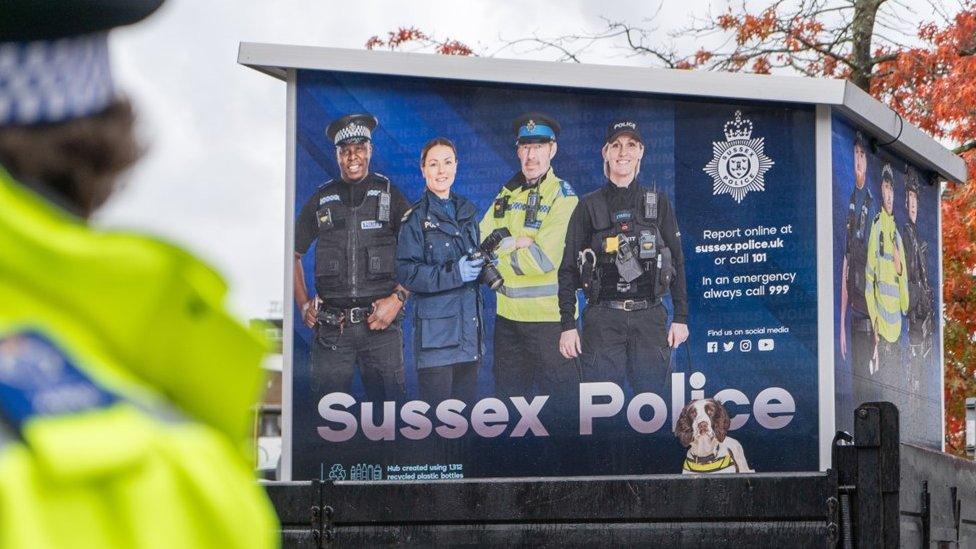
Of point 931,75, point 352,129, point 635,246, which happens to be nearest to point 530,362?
point 635,246

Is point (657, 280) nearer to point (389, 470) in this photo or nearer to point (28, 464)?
point (389, 470)

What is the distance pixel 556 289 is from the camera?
16.7ft

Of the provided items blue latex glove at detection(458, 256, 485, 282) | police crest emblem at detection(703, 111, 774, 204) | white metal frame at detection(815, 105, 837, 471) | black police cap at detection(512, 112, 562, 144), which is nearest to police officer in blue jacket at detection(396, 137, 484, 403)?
blue latex glove at detection(458, 256, 485, 282)

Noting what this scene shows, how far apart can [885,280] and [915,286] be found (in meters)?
0.62

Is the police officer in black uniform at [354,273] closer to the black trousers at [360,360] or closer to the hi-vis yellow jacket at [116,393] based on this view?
the black trousers at [360,360]

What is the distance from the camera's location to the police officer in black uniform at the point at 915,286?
6352 mm

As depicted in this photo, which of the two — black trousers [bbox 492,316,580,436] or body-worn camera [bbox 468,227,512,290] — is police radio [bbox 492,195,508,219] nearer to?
body-worn camera [bbox 468,227,512,290]

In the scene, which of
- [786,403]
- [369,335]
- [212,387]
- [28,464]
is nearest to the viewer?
Result: [28,464]

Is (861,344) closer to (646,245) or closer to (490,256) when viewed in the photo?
(646,245)

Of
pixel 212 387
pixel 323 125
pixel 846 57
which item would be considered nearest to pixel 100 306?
pixel 212 387

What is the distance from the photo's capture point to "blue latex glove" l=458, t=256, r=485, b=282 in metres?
5.22

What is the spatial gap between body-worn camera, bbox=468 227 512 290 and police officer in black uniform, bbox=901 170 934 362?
2043mm

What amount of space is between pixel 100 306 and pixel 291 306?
181 inches

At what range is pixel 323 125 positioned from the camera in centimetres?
552
